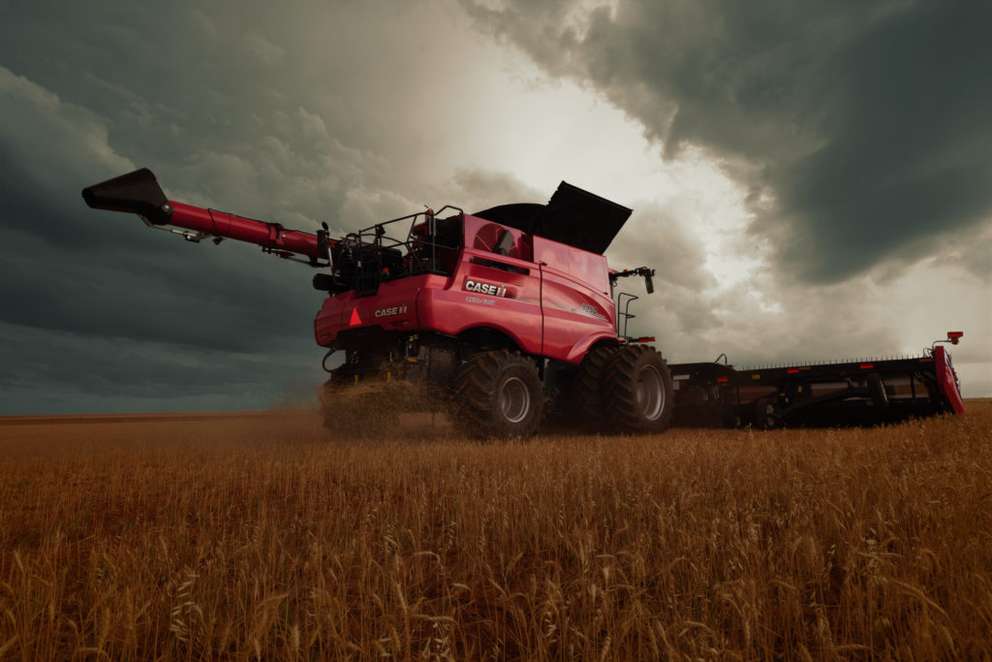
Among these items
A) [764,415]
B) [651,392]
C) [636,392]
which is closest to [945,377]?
[764,415]

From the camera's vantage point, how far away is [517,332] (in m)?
8.91

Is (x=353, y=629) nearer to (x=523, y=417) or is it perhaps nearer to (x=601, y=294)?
(x=523, y=417)

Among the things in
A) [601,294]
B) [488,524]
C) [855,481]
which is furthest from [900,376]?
[488,524]

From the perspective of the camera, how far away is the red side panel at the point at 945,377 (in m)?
10.4

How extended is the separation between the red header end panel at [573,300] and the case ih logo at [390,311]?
2.63 metres

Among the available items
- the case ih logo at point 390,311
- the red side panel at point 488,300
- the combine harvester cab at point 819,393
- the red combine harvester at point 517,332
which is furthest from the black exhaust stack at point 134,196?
the combine harvester cab at point 819,393

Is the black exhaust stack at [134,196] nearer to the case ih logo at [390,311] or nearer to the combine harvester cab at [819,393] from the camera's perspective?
the case ih logo at [390,311]

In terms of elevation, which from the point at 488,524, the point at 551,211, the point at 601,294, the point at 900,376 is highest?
the point at 551,211

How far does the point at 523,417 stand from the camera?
8648mm

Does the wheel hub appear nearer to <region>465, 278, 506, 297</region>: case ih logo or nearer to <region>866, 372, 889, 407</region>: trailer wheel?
<region>465, 278, 506, 297</region>: case ih logo

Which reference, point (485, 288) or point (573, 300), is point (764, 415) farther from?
point (485, 288)

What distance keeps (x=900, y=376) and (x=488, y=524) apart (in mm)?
10738

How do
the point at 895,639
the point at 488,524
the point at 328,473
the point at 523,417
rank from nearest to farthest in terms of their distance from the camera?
the point at 895,639
the point at 488,524
the point at 328,473
the point at 523,417

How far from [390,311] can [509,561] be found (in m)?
5.84
